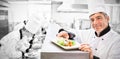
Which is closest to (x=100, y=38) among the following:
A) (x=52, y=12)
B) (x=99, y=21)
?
(x=99, y=21)

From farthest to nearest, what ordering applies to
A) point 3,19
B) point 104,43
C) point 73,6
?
point 3,19 → point 73,6 → point 104,43

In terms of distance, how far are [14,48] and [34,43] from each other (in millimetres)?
226

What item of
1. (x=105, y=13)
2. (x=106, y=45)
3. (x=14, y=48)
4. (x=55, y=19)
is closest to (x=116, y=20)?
(x=105, y=13)

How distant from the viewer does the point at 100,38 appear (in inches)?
75.2

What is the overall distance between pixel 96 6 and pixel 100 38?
31cm

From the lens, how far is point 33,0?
214 centimetres

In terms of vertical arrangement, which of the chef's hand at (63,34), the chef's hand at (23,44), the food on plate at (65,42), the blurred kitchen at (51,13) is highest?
the blurred kitchen at (51,13)

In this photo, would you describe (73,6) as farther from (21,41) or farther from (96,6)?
(21,41)

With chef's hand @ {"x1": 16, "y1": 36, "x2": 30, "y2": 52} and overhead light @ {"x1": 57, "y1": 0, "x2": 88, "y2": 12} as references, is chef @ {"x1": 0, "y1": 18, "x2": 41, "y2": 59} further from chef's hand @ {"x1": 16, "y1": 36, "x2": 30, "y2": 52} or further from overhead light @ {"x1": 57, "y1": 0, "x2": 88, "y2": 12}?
overhead light @ {"x1": 57, "y1": 0, "x2": 88, "y2": 12}

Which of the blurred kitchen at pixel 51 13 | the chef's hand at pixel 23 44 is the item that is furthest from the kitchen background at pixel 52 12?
the chef's hand at pixel 23 44

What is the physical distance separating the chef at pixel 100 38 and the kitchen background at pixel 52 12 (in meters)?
0.05

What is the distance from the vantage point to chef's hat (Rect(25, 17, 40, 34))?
2.14m

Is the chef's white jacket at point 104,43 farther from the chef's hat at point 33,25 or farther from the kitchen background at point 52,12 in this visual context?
the chef's hat at point 33,25

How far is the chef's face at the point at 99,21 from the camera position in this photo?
6.21 ft
